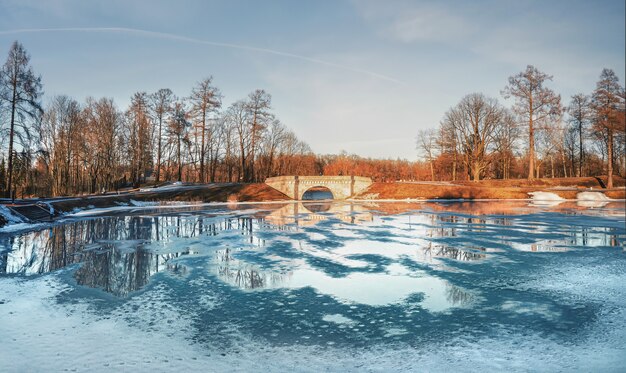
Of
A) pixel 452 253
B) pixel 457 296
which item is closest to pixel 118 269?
pixel 457 296

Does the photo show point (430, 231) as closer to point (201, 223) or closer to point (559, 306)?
point (559, 306)

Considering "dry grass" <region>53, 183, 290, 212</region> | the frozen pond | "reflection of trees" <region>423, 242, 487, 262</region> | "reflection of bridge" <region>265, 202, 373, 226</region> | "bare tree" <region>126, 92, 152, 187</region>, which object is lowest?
the frozen pond

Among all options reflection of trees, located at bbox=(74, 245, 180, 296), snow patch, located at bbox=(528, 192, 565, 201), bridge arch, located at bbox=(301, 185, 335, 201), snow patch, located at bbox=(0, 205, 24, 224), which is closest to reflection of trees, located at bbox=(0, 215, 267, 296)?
reflection of trees, located at bbox=(74, 245, 180, 296)

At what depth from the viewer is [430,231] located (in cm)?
1909

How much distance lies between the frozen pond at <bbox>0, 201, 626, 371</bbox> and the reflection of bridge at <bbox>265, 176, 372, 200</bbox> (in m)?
33.5

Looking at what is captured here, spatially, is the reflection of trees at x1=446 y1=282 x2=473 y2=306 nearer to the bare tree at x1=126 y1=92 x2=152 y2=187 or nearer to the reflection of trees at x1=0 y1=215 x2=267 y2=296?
the reflection of trees at x1=0 y1=215 x2=267 y2=296

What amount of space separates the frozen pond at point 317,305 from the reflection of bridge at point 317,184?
33.5m

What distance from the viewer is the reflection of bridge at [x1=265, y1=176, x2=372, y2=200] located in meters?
49.9

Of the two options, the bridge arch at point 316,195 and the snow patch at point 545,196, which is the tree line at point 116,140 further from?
the snow patch at point 545,196

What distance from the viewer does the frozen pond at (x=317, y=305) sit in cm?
564

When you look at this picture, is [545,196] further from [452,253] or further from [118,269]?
[118,269]

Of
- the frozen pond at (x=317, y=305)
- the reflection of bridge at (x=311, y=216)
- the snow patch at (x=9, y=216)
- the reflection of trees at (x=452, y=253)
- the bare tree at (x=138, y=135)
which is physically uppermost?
the bare tree at (x=138, y=135)

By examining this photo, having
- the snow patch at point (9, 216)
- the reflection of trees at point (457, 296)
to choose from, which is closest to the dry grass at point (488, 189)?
the snow patch at point (9, 216)

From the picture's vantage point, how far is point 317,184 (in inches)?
2000
